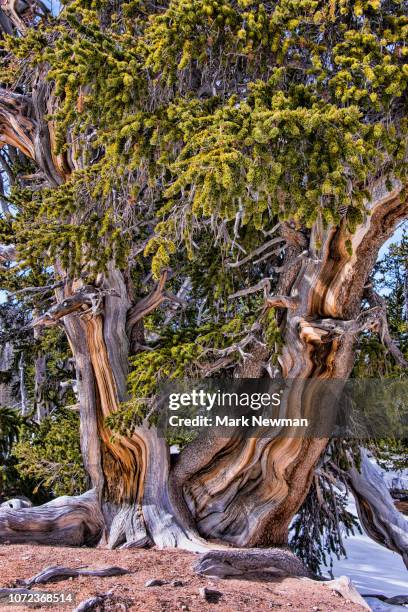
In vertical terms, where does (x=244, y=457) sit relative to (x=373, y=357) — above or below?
below

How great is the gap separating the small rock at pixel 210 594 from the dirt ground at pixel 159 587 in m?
0.04

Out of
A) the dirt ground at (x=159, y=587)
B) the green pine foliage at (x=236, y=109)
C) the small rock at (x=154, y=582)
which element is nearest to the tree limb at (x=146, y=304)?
the green pine foliage at (x=236, y=109)

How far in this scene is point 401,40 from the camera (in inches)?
181

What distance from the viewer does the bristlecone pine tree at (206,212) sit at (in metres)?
4.28

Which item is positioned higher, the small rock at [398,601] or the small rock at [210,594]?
the small rock at [210,594]

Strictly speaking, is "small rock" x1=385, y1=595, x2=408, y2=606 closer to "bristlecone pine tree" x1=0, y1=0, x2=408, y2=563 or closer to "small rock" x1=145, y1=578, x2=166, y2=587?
"bristlecone pine tree" x1=0, y1=0, x2=408, y2=563

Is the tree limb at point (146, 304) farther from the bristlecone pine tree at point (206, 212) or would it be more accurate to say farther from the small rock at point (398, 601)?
the small rock at point (398, 601)

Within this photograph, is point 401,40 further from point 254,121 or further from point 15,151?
point 15,151

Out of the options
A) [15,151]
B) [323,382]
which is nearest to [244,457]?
[323,382]

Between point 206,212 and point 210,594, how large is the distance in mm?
2976

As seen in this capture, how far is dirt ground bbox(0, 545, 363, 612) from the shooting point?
14.0 ft

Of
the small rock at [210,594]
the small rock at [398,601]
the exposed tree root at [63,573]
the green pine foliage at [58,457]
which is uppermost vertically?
the green pine foliage at [58,457]

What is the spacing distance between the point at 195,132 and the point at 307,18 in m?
1.43

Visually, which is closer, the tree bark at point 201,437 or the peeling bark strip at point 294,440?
the peeling bark strip at point 294,440
